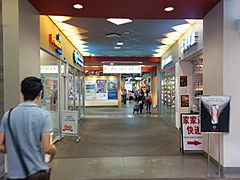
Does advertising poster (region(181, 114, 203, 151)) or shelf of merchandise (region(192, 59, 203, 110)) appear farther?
shelf of merchandise (region(192, 59, 203, 110))

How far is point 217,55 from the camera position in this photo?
5.10 m

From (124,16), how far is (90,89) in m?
16.9

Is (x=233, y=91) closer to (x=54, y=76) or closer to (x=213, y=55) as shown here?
(x=213, y=55)

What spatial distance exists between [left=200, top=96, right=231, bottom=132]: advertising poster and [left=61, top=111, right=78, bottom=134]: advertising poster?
3938 mm

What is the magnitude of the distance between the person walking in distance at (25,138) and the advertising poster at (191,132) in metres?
4.60

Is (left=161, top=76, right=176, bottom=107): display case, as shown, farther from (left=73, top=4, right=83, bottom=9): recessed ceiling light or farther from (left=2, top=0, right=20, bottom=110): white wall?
(left=2, top=0, right=20, bottom=110): white wall

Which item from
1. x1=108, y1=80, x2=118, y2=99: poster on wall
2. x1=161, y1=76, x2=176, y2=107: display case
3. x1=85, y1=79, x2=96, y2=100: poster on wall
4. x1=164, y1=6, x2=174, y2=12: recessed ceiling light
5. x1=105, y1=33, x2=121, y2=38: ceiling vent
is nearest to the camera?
x1=164, y1=6, x2=174, y2=12: recessed ceiling light

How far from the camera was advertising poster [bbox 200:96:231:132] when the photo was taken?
4629 millimetres

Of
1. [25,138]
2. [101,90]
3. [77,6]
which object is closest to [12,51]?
[77,6]

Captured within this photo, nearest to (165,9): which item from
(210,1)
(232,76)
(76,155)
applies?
(210,1)

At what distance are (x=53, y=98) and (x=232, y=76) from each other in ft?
16.1

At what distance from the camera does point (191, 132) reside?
6.07 meters

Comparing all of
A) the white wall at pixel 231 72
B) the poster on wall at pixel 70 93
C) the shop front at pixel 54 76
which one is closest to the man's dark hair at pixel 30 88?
the white wall at pixel 231 72

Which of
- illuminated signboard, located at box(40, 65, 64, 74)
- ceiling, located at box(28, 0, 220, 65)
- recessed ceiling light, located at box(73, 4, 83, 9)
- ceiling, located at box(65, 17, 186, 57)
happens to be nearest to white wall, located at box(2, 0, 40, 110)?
ceiling, located at box(28, 0, 220, 65)
